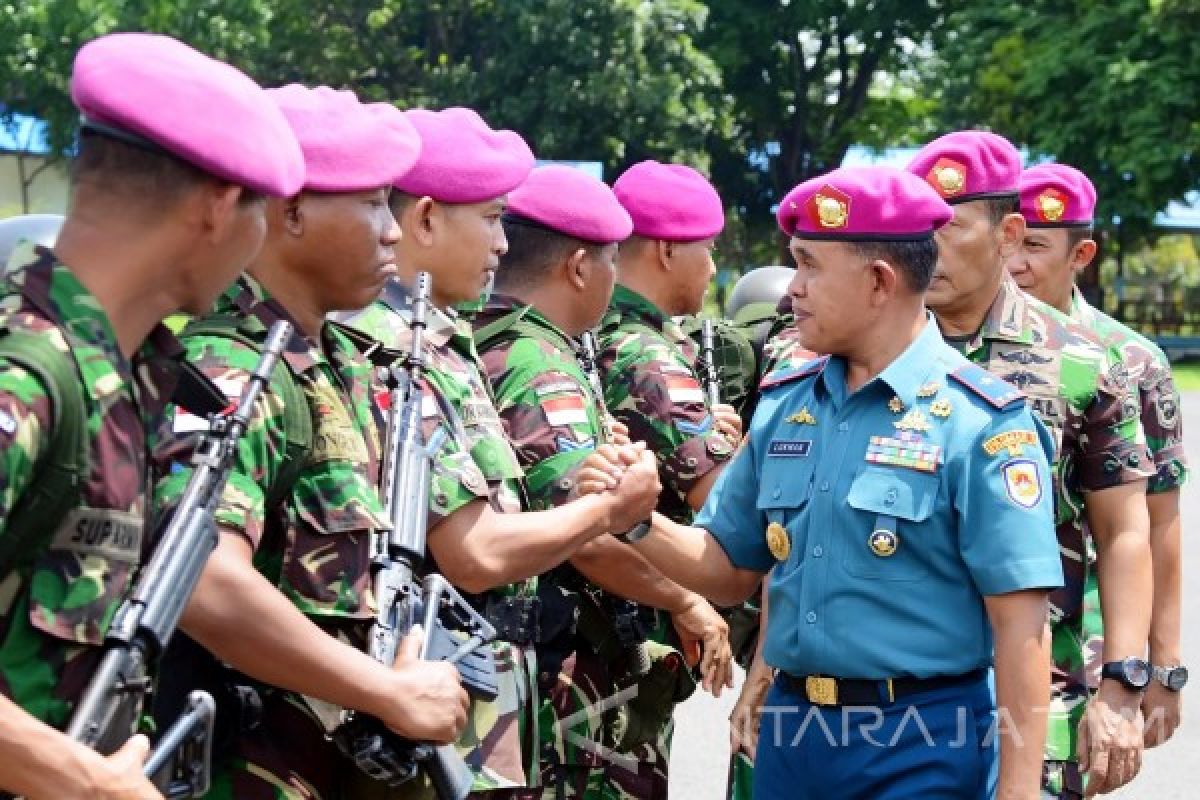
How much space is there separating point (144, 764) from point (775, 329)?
4766 mm

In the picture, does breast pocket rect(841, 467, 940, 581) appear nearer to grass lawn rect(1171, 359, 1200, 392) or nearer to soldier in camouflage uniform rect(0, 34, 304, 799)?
soldier in camouflage uniform rect(0, 34, 304, 799)

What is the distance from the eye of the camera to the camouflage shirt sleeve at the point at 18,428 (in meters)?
2.38

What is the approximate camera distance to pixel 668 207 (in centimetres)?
636

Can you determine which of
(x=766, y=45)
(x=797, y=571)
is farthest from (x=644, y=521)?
(x=766, y=45)

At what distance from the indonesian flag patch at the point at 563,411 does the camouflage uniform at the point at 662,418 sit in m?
0.79

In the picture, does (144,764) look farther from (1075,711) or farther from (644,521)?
(1075,711)

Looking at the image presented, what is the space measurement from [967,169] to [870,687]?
166 centimetres

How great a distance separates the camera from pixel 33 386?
7.98 ft

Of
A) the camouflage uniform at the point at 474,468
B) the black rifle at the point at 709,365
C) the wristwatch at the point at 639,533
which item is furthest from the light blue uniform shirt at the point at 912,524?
the black rifle at the point at 709,365

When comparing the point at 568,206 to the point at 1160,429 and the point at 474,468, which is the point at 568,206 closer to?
the point at 474,468

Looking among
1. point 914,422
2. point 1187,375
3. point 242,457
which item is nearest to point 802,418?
point 914,422

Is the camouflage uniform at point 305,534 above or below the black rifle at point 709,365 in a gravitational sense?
above

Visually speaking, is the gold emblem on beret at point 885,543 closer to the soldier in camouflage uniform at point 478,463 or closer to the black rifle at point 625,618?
the soldier in camouflage uniform at point 478,463

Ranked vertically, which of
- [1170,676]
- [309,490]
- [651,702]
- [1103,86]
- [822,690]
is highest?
[309,490]
